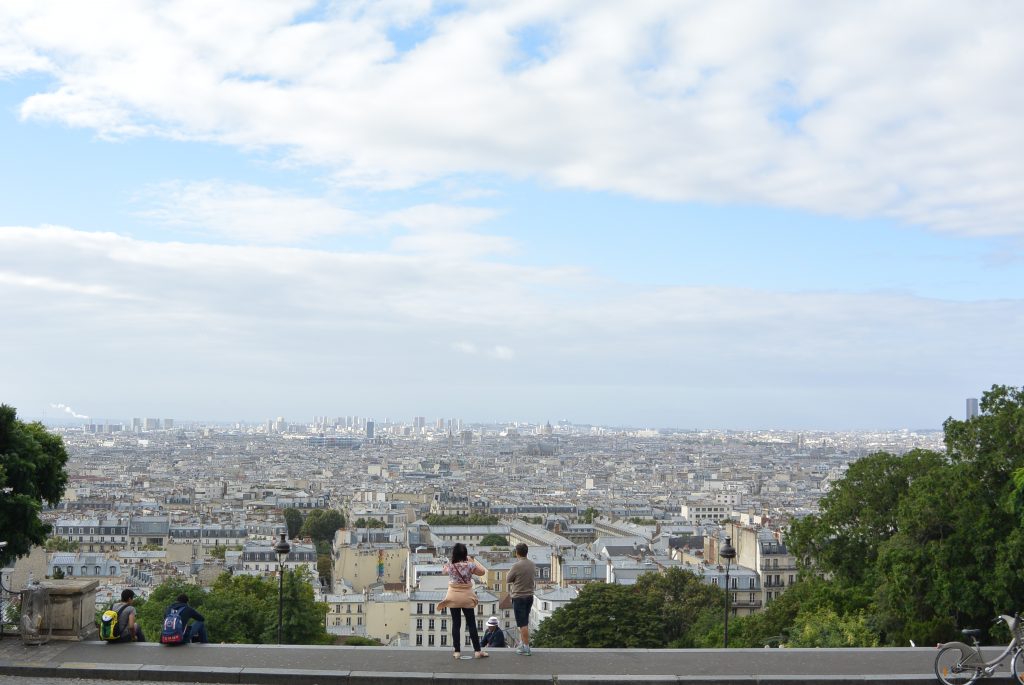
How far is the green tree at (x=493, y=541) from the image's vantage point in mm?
84938

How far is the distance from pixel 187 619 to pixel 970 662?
7.76m

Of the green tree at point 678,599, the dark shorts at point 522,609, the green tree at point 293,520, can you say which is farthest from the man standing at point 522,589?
the green tree at point 293,520

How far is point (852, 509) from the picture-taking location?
28.9 m

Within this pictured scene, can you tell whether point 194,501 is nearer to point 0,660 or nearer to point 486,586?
point 486,586

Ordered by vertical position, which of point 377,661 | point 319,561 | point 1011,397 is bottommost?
point 319,561

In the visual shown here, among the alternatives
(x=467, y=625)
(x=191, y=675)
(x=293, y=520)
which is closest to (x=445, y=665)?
(x=467, y=625)

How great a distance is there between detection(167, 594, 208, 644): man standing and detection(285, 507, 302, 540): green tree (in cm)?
9357

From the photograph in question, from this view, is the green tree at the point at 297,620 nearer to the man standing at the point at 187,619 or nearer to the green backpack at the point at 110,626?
the man standing at the point at 187,619

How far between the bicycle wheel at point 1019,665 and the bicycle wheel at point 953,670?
1.07 feet

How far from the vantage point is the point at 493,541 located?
8644 cm

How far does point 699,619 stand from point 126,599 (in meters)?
28.0

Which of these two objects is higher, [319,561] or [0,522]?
[0,522]

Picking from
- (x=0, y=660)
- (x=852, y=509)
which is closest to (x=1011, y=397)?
(x=852, y=509)

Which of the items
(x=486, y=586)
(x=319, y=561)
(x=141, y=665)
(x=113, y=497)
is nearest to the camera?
(x=141, y=665)
